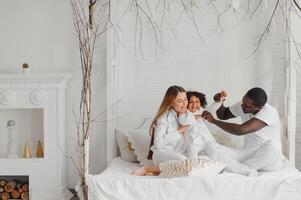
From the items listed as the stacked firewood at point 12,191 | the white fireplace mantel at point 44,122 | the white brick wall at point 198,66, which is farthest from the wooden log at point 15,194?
the white brick wall at point 198,66

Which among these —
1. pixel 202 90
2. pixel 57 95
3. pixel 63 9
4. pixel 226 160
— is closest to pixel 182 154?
pixel 226 160

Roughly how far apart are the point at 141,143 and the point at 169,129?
41cm

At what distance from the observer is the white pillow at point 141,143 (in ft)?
15.2

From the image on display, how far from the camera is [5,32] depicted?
16.9 feet

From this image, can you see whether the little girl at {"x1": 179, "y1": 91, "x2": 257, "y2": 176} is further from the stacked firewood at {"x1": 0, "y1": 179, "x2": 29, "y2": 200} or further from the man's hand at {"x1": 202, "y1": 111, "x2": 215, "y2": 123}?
the stacked firewood at {"x1": 0, "y1": 179, "x2": 29, "y2": 200}

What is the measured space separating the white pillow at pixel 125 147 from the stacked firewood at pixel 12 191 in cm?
95

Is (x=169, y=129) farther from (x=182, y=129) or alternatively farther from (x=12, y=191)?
(x=12, y=191)

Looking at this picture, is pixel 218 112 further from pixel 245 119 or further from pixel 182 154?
pixel 182 154

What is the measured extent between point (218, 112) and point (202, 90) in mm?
496

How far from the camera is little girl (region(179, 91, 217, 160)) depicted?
14.1ft

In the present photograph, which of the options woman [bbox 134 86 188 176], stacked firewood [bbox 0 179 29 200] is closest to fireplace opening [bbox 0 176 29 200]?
stacked firewood [bbox 0 179 29 200]

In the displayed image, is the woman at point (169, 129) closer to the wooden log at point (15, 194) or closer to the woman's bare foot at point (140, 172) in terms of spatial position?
the woman's bare foot at point (140, 172)

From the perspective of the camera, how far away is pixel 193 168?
3.95m

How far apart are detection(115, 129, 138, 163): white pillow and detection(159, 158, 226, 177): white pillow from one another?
2.43ft
